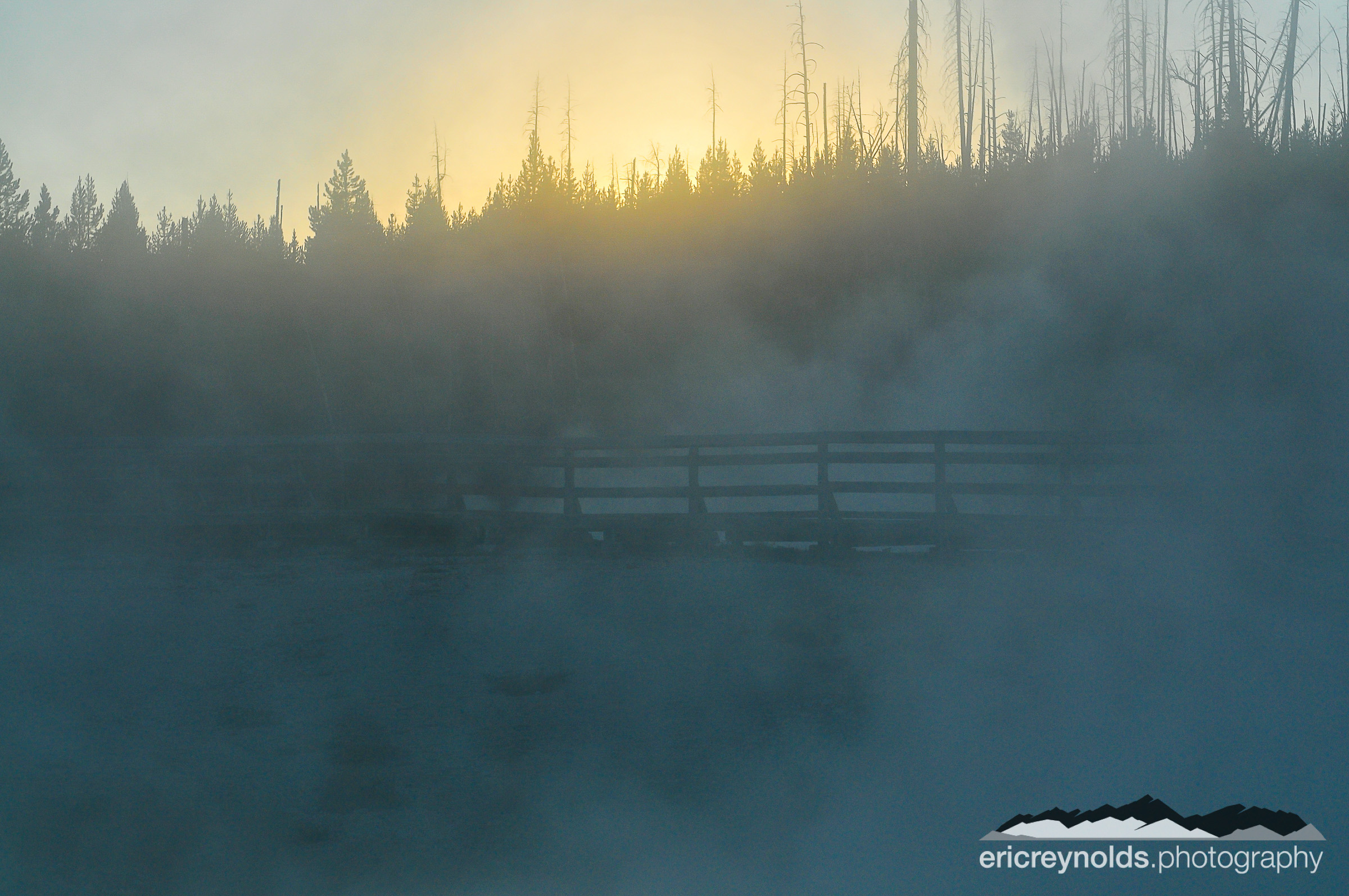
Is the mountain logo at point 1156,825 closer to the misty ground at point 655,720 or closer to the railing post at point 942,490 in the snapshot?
the misty ground at point 655,720

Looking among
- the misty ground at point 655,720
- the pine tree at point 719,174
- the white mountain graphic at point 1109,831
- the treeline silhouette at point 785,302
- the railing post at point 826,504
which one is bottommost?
the white mountain graphic at point 1109,831

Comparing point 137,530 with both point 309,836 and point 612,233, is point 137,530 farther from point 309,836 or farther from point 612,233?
point 612,233

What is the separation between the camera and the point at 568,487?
10.8 meters

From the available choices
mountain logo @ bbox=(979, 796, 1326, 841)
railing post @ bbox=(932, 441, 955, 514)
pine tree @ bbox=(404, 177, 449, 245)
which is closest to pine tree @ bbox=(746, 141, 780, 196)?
pine tree @ bbox=(404, 177, 449, 245)

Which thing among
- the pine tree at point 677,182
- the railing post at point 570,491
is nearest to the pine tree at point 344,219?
the pine tree at point 677,182

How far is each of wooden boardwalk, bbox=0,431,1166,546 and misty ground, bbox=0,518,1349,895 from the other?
768 mm

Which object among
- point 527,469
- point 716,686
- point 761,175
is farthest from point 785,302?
point 716,686

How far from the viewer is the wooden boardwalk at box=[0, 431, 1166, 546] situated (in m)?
9.57

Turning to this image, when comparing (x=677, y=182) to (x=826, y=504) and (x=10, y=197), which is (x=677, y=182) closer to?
(x=826, y=504)

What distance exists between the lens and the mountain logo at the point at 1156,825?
15.7 ft

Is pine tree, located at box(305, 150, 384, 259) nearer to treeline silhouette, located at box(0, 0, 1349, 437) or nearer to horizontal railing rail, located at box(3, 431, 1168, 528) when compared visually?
treeline silhouette, located at box(0, 0, 1349, 437)

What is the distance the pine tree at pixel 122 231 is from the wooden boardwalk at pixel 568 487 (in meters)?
16.6

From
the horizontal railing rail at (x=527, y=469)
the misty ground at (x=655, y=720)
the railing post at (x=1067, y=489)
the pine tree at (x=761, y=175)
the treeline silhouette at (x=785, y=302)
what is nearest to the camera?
the misty ground at (x=655, y=720)

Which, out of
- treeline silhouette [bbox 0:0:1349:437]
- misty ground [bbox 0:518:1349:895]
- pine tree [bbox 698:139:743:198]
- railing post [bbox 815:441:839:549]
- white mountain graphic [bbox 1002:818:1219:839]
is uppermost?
pine tree [bbox 698:139:743:198]
